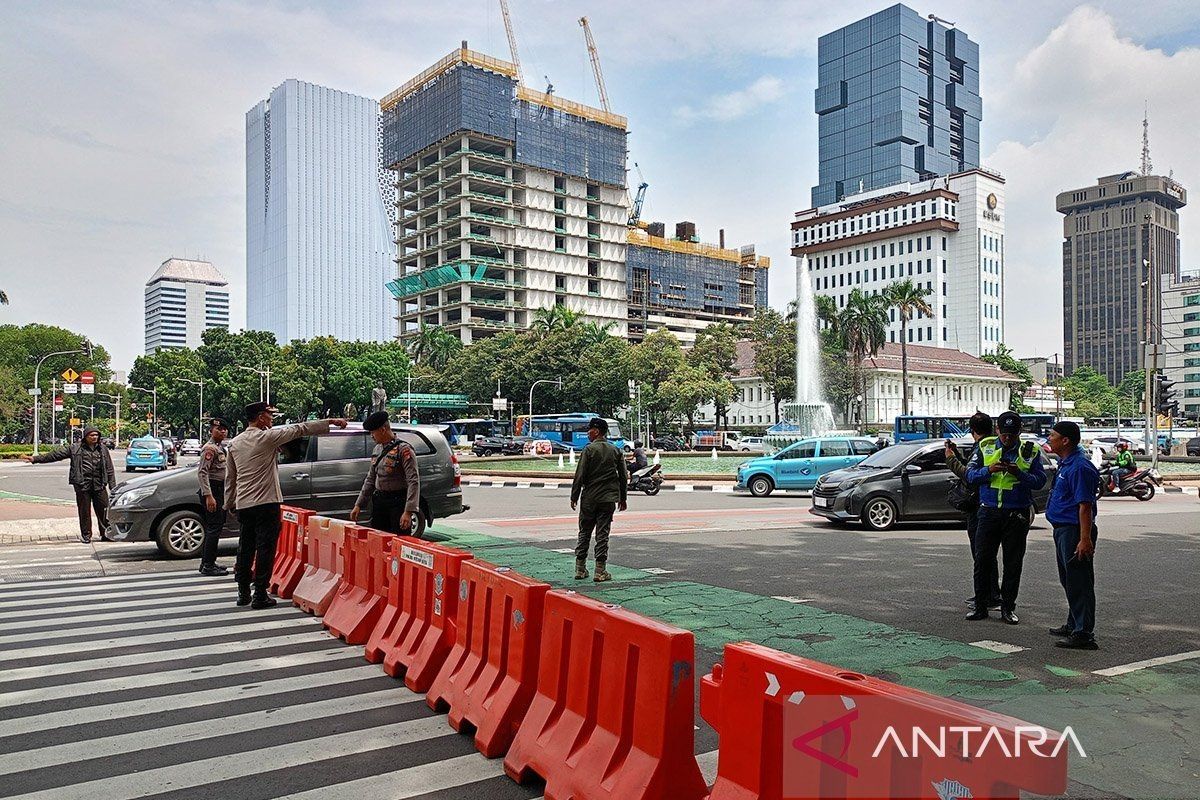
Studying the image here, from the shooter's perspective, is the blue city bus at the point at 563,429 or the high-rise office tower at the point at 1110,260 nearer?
the blue city bus at the point at 563,429

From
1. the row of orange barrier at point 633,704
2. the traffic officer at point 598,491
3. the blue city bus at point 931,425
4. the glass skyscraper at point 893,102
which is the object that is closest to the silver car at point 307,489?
the traffic officer at point 598,491

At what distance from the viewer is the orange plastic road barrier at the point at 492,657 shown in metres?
4.59

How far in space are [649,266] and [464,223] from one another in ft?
124

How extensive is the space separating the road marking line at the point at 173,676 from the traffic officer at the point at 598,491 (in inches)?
141

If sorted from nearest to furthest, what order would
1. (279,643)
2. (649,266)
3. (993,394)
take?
1. (279,643)
2. (993,394)
3. (649,266)

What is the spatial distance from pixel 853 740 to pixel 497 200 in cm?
11979

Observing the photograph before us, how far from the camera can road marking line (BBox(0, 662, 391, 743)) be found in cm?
507

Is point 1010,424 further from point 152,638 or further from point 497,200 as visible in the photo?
point 497,200

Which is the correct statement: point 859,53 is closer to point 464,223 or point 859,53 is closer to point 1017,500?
point 464,223

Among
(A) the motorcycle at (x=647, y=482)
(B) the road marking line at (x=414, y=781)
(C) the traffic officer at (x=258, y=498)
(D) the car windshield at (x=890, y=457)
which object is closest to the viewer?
(B) the road marking line at (x=414, y=781)

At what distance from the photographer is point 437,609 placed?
226 inches

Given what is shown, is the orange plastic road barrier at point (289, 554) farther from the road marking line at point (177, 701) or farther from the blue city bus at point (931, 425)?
the blue city bus at point (931, 425)

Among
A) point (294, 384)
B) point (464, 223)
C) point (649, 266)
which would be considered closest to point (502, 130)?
point (464, 223)

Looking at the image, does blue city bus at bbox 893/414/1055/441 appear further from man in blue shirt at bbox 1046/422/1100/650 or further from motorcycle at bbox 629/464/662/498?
man in blue shirt at bbox 1046/422/1100/650
